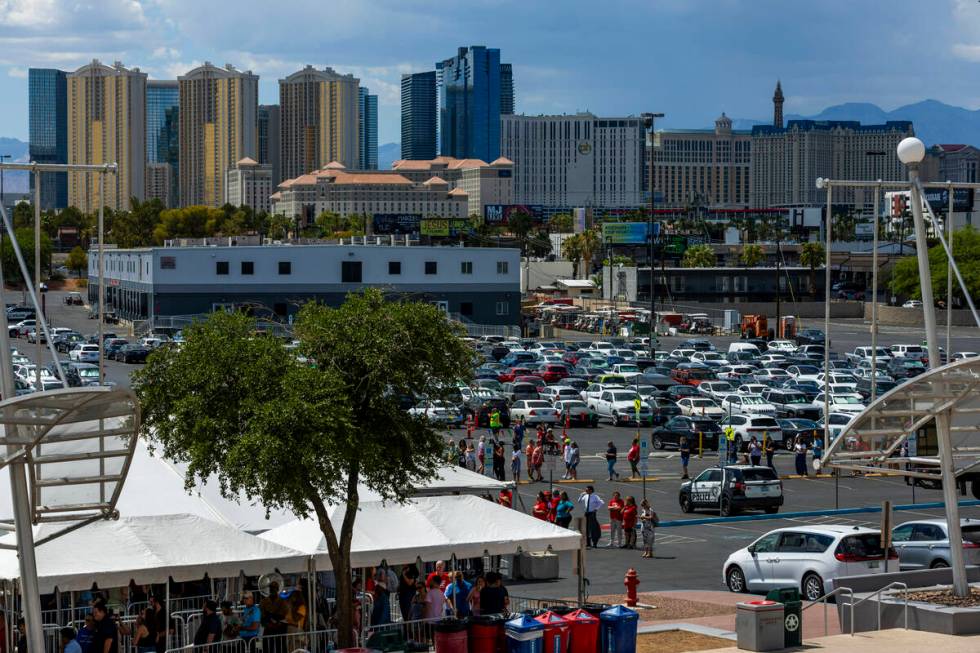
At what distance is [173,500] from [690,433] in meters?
28.4

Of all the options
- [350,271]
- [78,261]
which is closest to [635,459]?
[350,271]

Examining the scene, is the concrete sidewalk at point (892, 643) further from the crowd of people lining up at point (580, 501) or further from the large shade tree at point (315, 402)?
the crowd of people lining up at point (580, 501)

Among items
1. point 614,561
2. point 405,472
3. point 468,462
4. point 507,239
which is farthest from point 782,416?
point 507,239

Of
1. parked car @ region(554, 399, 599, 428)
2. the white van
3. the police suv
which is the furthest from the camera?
the white van

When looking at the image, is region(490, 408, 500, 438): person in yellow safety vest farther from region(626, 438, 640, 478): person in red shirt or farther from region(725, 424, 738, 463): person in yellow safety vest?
region(725, 424, 738, 463): person in yellow safety vest

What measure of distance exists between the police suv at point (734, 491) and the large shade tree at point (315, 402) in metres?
15.4

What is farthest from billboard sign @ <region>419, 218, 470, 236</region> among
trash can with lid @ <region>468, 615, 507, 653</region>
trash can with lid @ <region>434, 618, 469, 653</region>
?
trash can with lid @ <region>434, 618, 469, 653</region>

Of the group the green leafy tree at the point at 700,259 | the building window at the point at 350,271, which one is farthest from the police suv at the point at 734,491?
the green leafy tree at the point at 700,259

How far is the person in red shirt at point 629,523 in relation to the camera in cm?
3038

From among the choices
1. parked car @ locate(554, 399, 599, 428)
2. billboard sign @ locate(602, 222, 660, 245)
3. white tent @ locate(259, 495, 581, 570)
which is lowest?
parked car @ locate(554, 399, 599, 428)

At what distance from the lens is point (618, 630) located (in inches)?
749

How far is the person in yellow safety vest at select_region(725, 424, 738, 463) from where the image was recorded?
44.5 metres

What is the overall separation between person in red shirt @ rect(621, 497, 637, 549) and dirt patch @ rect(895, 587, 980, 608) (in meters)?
9.87

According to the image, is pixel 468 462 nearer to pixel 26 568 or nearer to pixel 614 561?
pixel 614 561
